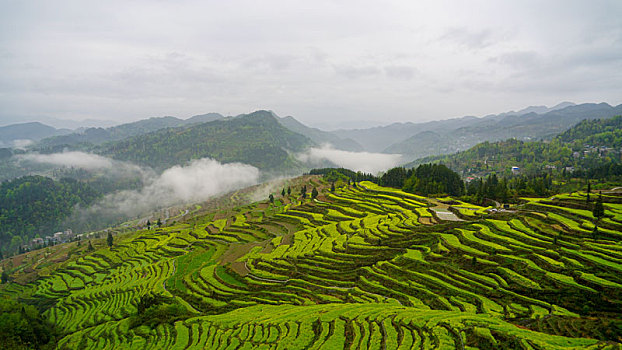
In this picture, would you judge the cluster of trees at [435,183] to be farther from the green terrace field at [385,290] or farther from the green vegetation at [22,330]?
the green vegetation at [22,330]

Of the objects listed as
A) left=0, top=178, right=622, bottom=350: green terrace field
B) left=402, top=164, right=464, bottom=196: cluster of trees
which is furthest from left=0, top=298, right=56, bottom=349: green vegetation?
left=402, top=164, right=464, bottom=196: cluster of trees

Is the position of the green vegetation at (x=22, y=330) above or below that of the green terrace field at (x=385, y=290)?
below

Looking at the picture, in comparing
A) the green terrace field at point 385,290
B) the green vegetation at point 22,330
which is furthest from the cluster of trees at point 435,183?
the green vegetation at point 22,330

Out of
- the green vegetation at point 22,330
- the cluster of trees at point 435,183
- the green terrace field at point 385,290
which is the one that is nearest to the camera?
the green terrace field at point 385,290

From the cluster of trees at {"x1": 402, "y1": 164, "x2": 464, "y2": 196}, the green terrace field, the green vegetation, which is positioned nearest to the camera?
the green terrace field

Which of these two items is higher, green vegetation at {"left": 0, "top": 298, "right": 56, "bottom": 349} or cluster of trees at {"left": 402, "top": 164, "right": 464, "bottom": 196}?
cluster of trees at {"left": 402, "top": 164, "right": 464, "bottom": 196}

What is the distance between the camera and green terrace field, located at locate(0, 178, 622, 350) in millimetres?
24708

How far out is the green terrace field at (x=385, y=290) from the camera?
24708mm

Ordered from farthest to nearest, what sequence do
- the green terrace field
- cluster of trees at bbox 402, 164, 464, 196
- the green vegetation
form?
1. cluster of trees at bbox 402, 164, 464, 196
2. the green vegetation
3. the green terrace field

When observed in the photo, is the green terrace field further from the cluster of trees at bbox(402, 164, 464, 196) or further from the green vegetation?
the cluster of trees at bbox(402, 164, 464, 196)

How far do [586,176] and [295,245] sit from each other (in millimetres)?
125329

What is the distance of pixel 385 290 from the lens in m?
35.8

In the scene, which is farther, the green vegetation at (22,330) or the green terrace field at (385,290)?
the green vegetation at (22,330)

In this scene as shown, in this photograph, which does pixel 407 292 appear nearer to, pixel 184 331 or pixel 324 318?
pixel 324 318
